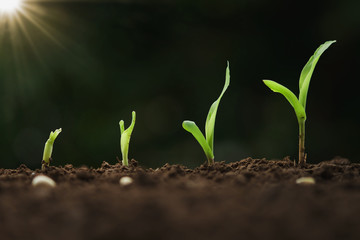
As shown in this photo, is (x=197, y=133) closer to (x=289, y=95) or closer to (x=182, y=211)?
(x=289, y=95)

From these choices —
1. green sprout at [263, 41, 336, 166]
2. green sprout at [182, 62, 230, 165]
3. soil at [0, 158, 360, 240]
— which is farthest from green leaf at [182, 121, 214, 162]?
soil at [0, 158, 360, 240]

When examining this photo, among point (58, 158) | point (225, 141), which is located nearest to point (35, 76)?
point (58, 158)

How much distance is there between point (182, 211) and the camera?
0.60 meters

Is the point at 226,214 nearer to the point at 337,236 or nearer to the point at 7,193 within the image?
the point at 337,236

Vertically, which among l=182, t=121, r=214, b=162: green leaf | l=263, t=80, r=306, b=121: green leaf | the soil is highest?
l=263, t=80, r=306, b=121: green leaf

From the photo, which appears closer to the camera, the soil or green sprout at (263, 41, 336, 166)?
the soil

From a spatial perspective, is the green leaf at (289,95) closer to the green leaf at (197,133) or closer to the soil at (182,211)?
the green leaf at (197,133)

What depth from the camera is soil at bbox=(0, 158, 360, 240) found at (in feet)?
1.71

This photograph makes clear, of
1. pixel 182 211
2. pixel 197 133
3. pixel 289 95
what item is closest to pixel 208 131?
pixel 197 133

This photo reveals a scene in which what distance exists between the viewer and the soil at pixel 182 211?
522 millimetres

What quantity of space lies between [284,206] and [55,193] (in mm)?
436

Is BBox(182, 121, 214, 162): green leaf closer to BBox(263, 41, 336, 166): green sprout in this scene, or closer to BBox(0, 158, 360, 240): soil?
BBox(263, 41, 336, 166): green sprout

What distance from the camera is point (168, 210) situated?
60cm

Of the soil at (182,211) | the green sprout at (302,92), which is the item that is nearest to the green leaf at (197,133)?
the green sprout at (302,92)
